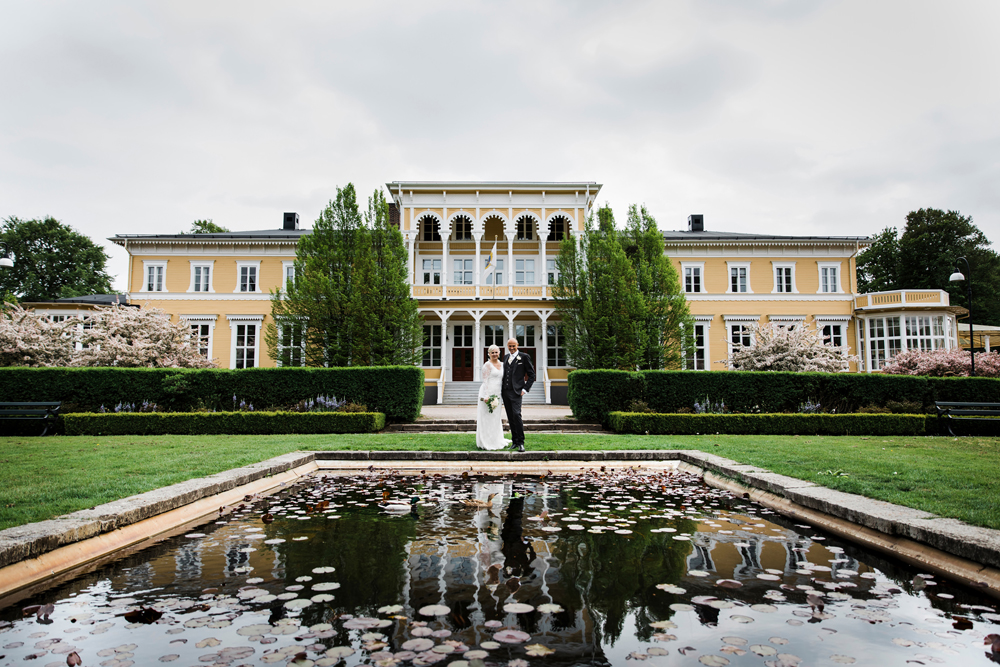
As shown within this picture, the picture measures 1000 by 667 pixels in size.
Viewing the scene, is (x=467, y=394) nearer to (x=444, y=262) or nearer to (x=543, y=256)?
(x=444, y=262)

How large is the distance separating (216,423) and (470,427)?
6.20 metres

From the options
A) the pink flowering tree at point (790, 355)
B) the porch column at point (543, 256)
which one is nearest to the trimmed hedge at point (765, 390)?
the pink flowering tree at point (790, 355)

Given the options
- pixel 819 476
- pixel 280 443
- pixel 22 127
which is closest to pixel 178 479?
pixel 280 443

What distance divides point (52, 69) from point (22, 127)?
386cm

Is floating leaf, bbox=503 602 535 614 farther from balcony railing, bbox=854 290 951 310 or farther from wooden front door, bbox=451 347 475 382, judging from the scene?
balcony railing, bbox=854 290 951 310

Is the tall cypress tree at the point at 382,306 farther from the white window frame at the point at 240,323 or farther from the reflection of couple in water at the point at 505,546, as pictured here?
the reflection of couple in water at the point at 505,546

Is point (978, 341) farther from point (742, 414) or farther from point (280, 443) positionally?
point (280, 443)

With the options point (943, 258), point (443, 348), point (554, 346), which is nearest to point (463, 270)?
point (443, 348)

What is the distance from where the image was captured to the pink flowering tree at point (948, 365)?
1927 centimetres

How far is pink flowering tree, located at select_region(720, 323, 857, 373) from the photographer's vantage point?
18453 millimetres

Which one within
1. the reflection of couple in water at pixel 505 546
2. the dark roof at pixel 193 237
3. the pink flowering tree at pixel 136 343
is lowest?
the reflection of couple in water at pixel 505 546

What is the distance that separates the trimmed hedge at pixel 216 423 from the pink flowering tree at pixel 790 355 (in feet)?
43.8

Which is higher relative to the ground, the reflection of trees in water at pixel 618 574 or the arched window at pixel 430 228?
the arched window at pixel 430 228

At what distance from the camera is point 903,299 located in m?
28.3
